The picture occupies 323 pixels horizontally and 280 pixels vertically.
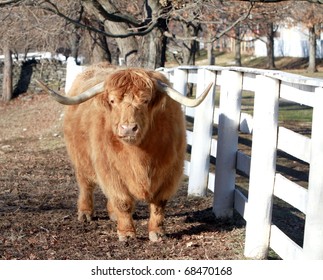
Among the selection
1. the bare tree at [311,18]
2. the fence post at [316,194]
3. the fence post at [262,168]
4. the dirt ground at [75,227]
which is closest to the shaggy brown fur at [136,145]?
the dirt ground at [75,227]

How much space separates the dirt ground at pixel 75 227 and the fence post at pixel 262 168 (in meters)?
0.31

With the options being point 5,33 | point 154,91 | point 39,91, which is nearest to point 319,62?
point 39,91

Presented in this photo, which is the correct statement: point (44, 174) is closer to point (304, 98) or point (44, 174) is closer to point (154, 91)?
point (154, 91)

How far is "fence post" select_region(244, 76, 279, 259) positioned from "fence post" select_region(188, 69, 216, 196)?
2485mm

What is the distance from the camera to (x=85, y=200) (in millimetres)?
8312

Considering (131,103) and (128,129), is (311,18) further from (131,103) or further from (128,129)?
(128,129)

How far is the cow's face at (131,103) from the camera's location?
6547 mm

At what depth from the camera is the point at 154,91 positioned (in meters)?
6.94

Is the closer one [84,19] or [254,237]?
[254,237]

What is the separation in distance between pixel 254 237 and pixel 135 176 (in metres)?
1.29

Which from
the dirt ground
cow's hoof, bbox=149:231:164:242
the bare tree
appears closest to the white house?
the bare tree

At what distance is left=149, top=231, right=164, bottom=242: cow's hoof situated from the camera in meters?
7.14

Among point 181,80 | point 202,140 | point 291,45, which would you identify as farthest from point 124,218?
point 291,45

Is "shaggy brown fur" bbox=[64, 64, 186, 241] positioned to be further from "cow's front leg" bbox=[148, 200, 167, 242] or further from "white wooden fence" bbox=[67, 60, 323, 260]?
"white wooden fence" bbox=[67, 60, 323, 260]
